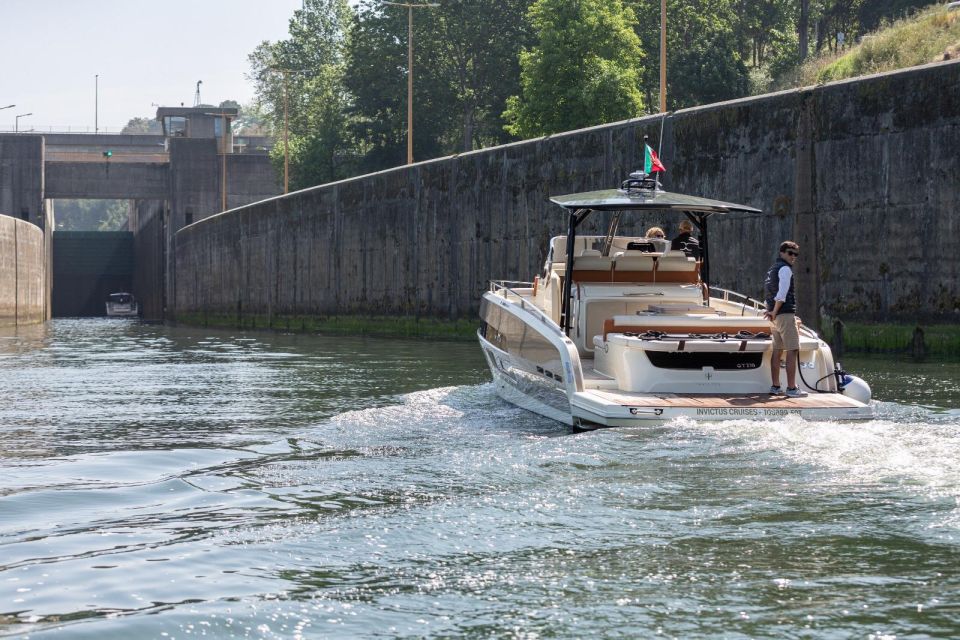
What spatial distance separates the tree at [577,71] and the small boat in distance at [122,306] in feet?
132

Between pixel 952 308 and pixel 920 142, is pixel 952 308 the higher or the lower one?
the lower one

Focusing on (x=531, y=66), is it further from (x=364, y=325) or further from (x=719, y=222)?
(x=719, y=222)

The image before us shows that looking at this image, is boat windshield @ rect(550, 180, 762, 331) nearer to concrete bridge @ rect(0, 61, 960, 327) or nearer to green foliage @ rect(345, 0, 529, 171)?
concrete bridge @ rect(0, 61, 960, 327)

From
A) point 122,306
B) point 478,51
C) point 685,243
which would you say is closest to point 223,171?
point 478,51

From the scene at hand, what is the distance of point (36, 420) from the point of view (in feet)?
43.2

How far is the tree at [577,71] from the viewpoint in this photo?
163ft

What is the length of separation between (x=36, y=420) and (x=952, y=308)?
12.8 metres

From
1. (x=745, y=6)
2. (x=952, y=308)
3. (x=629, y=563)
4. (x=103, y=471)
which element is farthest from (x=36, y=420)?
(x=745, y=6)

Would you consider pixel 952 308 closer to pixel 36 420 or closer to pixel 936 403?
pixel 936 403

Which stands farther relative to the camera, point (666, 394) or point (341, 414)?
A: point (341, 414)

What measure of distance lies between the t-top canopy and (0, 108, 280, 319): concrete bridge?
54.8m

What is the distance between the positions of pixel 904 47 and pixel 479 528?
33.0m

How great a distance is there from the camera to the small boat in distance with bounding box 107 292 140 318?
83688 millimetres

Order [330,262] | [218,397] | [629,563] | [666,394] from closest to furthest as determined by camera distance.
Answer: [629,563] → [666,394] → [218,397] → [330,262]
